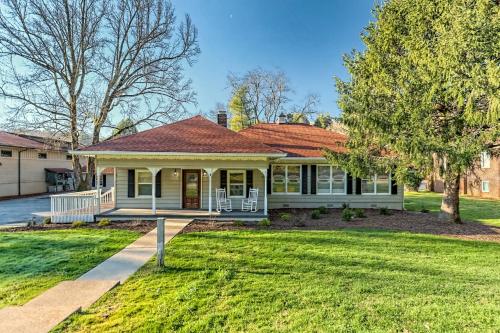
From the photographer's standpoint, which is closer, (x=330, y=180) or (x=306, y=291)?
(x=306, y=291)

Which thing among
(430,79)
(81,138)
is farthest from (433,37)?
(81,138)

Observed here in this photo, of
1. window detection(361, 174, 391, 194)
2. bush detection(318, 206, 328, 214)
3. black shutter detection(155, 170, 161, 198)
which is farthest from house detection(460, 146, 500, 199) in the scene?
black shutter detection(155, 170, 161, 198)

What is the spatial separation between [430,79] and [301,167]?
22.9 ft

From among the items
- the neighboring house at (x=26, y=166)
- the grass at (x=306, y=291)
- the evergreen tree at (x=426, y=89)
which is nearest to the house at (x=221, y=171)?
the evergreen tree at (x=426, y=89)

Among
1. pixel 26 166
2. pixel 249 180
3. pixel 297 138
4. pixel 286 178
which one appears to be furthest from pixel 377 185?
pixel 26 166

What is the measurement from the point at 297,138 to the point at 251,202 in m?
6.14

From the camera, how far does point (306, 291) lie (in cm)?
452

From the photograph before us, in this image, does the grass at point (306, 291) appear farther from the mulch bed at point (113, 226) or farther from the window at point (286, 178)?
the window at point (286, 178)

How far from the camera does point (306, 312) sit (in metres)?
3.87

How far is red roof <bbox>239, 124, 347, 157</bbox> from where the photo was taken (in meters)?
14.5

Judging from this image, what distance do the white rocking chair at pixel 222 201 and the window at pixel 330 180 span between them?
4.92 m

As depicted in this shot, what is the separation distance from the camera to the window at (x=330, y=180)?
1438 centimetres

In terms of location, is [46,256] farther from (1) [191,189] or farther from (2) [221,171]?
(2) [221,171]

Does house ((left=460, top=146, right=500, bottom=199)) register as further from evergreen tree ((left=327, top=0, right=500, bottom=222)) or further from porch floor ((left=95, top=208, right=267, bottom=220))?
porch floor ((left=95, top=208, right=267, bottom=220))
